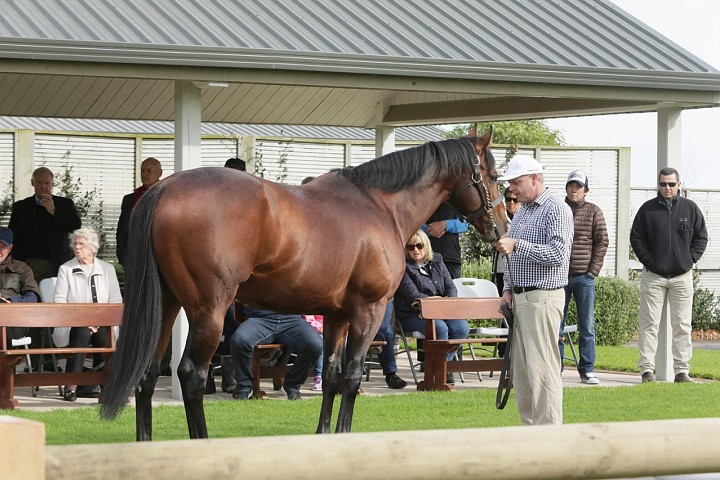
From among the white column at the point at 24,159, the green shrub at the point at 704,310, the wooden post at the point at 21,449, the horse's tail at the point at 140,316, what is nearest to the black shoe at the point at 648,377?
the horse's tail at the point at 140,316

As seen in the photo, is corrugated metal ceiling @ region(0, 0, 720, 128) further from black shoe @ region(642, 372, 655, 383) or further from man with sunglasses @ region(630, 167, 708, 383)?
black shoe @ region(642, 372, 655, 383)

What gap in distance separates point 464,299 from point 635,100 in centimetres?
242

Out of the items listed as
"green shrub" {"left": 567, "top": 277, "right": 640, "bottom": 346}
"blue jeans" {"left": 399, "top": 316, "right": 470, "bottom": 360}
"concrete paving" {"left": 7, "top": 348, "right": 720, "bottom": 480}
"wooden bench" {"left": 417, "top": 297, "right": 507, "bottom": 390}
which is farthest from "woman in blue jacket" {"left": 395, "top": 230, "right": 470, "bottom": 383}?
"green shrub" {"left": 567, "top": 277, "right": 640, "bottom": 346}

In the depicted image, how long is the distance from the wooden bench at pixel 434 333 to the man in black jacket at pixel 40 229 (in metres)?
4.04

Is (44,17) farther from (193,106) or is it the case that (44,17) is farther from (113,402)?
(113,402)

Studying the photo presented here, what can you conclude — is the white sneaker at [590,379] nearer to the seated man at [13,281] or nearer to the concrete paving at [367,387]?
the concrete paving at [367,387]

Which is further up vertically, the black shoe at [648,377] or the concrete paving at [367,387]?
the black shoe at [648,377]

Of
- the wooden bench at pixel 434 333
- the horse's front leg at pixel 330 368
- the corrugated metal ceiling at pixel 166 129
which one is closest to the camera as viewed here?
the horse's front leg at pixel 330 368

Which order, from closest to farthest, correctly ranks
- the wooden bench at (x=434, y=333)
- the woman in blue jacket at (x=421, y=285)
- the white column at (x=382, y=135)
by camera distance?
the wooden bench at (x=434, y=333) < the woman in blue jacket at (x=421, y=285) < the white column at (x=382, y=135)

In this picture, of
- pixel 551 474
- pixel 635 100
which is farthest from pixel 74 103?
pixel 551 474

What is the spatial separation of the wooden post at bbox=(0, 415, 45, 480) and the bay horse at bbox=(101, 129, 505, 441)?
13.5 ft

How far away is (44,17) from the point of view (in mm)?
9000

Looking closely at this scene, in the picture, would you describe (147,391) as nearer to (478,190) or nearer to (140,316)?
(140,316)

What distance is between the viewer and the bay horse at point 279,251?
6.48m
